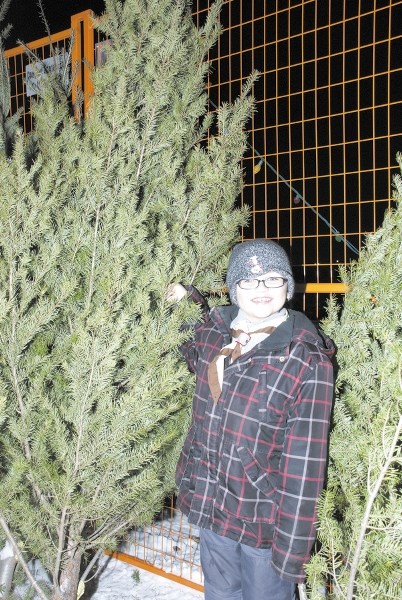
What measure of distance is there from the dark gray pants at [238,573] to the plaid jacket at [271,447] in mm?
119

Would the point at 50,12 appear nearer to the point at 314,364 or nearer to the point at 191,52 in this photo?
the point at 191,52

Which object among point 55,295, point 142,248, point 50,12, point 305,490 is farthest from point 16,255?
point 50,12

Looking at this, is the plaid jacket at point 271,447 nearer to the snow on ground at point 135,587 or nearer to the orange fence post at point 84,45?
the snow on ground at point 135,587

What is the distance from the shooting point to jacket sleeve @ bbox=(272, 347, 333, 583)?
2.07 metres

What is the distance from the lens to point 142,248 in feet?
8.64

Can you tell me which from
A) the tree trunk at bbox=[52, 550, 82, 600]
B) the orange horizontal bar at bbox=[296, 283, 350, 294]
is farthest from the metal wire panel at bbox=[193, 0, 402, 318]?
the tree trunk at bbox=[52, 550, 82, 600]

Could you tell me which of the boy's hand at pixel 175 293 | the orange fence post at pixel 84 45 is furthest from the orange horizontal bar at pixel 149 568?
the orange fence post at pixel 84 45

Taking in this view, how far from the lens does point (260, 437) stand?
7.28 feet

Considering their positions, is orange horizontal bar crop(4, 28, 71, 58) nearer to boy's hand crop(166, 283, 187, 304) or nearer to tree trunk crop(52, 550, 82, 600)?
boy's hand crop(166, 283, 187, 304)

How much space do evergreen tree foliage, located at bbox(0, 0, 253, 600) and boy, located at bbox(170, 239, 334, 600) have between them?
0.27 metres

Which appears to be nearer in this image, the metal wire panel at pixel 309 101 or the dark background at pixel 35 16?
the metal wire panel at pixel 309 101

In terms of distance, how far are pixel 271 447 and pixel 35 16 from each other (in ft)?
17.2

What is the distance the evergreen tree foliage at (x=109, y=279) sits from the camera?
97.5 inches

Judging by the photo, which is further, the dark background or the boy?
the dark background
